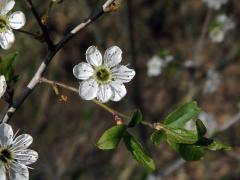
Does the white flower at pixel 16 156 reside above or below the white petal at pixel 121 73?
below

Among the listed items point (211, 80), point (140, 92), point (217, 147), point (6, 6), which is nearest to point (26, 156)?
point (6, 6)

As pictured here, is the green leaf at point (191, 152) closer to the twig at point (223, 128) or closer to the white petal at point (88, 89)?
the white petal at point (88, 89)

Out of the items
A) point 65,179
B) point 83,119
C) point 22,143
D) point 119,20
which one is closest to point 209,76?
point 119,20

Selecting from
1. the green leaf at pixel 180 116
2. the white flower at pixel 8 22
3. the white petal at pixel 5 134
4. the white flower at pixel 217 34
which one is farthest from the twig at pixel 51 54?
the white flower at pixel 217 34

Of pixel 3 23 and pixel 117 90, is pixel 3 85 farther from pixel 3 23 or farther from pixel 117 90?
pixel 117 90

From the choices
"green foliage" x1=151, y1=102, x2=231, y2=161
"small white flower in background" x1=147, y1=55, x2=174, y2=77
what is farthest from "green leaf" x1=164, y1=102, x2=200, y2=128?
"small white flower in background" x1=147, y1=55, x2=174, y2=77

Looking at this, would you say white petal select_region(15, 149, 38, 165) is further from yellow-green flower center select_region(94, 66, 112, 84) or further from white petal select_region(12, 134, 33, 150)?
yellow-green flower center select_region(94, 66, 112, 84)

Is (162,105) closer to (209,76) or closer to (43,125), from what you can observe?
(43,125)
